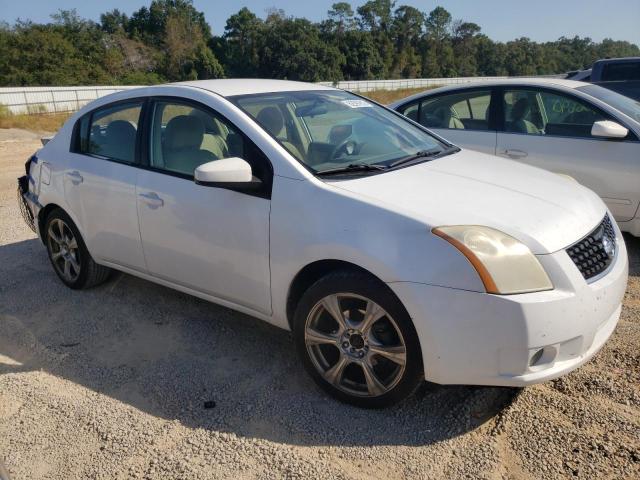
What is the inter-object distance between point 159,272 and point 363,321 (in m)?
1.61

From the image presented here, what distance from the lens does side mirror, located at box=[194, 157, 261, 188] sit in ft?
9.37

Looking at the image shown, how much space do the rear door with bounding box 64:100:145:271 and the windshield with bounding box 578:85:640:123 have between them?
4094mm

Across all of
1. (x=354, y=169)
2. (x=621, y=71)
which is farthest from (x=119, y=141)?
(x=621, y=71)

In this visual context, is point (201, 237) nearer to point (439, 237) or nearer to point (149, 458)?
point (149, 458)

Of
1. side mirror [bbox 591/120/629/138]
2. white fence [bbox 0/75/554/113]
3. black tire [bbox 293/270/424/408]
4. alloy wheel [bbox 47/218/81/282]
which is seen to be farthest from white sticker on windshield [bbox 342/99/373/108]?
white fence [bbox 0/75/554/113]

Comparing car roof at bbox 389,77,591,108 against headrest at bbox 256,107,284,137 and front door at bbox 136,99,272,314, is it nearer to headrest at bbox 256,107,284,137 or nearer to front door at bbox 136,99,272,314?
headrest at bbox 256,107,284,137

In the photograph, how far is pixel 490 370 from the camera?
2426mm

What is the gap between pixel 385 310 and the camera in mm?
2559

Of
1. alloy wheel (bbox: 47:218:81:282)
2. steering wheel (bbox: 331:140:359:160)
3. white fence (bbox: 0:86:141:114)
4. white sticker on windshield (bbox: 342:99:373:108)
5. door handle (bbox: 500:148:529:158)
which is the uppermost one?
white sticker on windshield (bbox: 342:99:373:108)

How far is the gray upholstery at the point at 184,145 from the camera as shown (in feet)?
11.2

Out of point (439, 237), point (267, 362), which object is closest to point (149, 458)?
point (267, 362)

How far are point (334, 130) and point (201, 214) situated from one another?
0.99 meters

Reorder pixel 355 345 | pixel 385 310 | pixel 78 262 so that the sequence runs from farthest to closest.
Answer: pixel 78 262, pixel 355 345, pixel 385 310

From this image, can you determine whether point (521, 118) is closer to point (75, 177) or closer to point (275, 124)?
point (275, 124)
